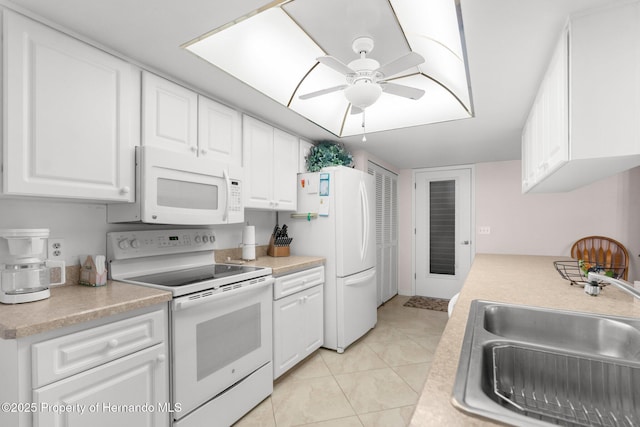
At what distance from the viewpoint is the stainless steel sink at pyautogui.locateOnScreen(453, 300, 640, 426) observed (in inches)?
29.9

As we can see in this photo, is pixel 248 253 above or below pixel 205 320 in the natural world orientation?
above

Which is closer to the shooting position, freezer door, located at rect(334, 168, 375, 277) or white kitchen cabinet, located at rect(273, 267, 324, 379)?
white kitchen cabinet, located at rect(273, 267, 324, 379)

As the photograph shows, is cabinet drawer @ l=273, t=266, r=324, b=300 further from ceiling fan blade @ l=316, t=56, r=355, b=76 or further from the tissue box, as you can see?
ceiling fan blade @ l=316, t=56, r=355, b=76

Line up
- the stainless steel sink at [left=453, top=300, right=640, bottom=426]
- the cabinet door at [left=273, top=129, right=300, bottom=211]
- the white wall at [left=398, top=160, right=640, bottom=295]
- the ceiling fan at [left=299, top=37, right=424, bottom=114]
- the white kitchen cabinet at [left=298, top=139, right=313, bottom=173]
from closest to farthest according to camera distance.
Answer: the stainless steel sink at [left=453, top=300, right=640, bottom=426] → the ceiling fan at [left=299, top=37, right=424, bottom=114] → the cabinet door at [left=273, top=129, right=300, bottom=211] → the white kitchen cabinet at [left=298, top=139, right=313, bottom=173] → the white wall at [left=398, top=160, right=640, bottom=295]

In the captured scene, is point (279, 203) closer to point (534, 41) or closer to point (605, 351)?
point (534, 41)

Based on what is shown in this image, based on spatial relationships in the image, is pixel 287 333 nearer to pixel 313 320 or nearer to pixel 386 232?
pixel 313 320

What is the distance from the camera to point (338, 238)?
3.01 metres

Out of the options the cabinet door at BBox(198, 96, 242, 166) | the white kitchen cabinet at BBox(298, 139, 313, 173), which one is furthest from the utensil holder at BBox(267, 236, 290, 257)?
the cabinet door at BBox(198, 96, 242, 166)

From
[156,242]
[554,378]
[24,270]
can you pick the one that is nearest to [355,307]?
[156,242]

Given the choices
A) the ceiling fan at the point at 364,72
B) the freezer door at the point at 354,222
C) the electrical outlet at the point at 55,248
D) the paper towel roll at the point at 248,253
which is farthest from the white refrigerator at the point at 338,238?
the electrical outlet at the point at 55,248

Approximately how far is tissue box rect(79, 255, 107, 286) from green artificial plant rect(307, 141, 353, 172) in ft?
6.86

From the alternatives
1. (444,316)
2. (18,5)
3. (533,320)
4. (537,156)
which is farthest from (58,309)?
(444,316)

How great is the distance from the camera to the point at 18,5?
1369 millimetres

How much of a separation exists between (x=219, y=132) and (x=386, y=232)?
9.86 ft
